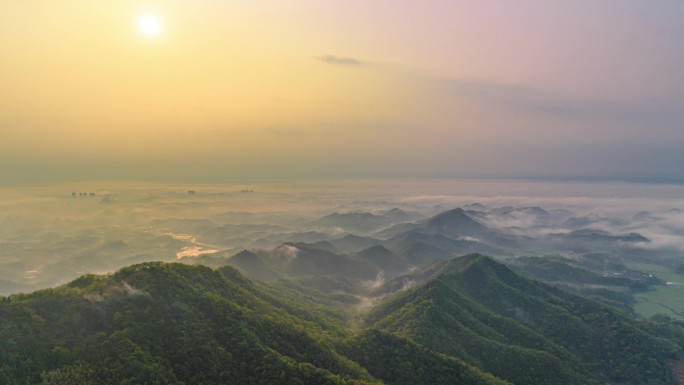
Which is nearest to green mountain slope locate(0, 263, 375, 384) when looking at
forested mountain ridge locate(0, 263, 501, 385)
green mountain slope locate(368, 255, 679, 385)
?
forested mountain ridge locate(0, 263, 501, 385)

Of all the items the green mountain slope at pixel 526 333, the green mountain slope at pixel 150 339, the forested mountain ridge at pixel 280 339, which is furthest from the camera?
the green mountain slope at pixel 526 333

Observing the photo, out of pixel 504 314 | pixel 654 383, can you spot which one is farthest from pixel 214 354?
pixel 654 383

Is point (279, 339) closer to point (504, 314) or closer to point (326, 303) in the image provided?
point (326, 303)

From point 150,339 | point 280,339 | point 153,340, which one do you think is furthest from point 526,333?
point 150,339

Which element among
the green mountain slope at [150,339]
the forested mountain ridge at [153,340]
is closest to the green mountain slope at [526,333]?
the forested mountain ridge at [153,340]

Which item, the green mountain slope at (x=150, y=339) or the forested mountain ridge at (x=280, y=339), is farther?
the forested mountain ridge at (x=280, y=339)

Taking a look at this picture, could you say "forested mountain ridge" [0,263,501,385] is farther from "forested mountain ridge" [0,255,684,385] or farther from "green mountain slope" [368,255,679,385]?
"green mountain slope" [368,255,679,385]

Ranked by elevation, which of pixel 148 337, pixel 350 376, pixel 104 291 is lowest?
pixel 350 376

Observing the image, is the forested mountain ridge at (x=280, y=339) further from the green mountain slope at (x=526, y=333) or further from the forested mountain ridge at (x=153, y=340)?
the green mountain slope at (x=526, y=333)

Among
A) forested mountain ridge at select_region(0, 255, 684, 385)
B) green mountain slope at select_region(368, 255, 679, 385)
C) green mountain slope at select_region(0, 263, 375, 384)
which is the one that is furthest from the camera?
green mountain slope at select_region(368, 255, 679, 385)
